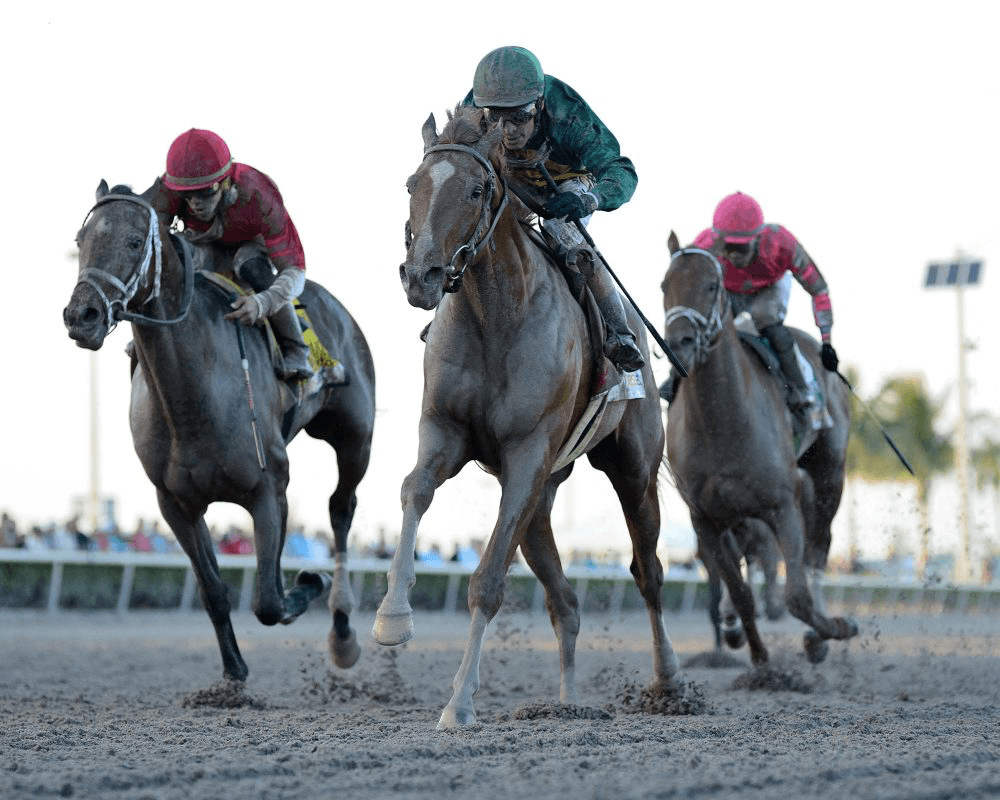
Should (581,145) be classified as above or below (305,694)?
above

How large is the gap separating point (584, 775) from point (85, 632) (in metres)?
10.6

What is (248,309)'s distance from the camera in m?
7.28

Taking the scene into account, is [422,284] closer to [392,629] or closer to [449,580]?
[392,629]

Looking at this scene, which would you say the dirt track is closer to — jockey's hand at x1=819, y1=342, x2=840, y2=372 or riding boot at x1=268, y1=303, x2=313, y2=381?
riding boot at x1=268, y1=303, x2=313, y2=381

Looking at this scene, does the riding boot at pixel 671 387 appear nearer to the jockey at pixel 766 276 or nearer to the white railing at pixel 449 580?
the jockey at pixel 766 276

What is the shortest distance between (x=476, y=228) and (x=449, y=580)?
13222 millimetres

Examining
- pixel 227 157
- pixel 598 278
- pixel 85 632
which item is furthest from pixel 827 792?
pixel 85 632

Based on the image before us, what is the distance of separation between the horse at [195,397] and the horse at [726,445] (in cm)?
223

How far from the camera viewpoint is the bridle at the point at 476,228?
5.27 m

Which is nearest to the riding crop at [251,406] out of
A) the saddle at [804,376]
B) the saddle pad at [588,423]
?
the saddle pad at [588,423]

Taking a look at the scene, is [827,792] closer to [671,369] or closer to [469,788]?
[469,788]

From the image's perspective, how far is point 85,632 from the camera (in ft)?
45.3

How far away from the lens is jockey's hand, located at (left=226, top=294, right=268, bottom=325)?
23.9 feet

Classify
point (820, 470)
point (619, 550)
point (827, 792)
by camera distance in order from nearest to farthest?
point (827, 792), point (820, 470), point (619, 550)
